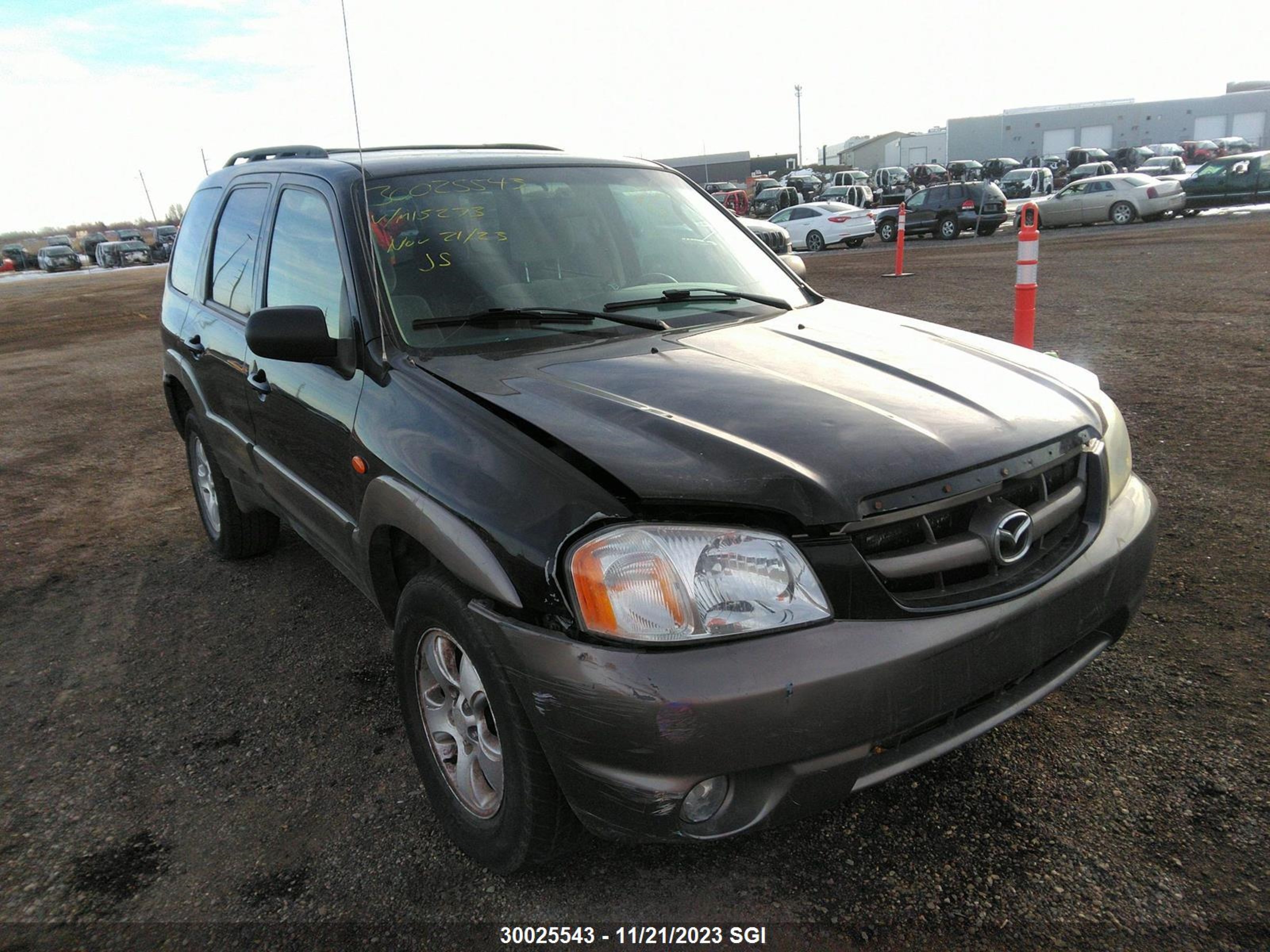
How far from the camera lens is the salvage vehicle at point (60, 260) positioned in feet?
170

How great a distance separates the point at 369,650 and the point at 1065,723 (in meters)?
2.49

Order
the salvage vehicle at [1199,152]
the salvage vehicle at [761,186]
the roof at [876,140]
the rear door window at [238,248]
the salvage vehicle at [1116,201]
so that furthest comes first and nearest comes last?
the roof at [876,140] → the salvage vehicle at [1199,152] → the salvage vehicle at [761,186] → the salvage vehicle at [1116,201] → the rear door window at [238,248]

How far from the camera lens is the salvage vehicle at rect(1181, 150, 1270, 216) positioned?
25.3 metres

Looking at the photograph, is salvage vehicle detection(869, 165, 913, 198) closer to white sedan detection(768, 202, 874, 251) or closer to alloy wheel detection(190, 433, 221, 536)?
white sedan detection(768, 202, 874, 251)

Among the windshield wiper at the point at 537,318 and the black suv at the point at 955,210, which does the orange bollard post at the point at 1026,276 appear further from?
the black suv at the point at 955,210

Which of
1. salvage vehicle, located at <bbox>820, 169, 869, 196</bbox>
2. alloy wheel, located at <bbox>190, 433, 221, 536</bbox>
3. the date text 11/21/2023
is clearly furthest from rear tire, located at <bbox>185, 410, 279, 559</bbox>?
salvage vehicle, located at <bbox>820, 169, 869, 196</bbox>

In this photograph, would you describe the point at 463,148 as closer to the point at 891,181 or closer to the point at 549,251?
the point at 549,251

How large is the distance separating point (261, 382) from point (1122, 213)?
26.3 meters

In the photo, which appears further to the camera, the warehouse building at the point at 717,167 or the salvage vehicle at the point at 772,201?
the warehouse building at the point at 717,167

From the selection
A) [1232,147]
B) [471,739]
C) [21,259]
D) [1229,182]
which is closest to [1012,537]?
[471,739]

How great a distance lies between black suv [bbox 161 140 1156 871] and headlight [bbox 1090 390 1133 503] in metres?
0.02

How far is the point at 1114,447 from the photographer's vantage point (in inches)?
101

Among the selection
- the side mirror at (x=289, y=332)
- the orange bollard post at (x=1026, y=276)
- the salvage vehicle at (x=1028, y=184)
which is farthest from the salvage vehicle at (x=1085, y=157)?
the side mirror at (x=289, y=332)

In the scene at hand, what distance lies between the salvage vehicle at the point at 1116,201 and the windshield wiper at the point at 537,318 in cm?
2459
